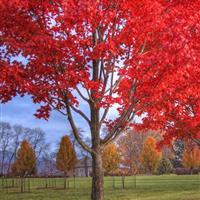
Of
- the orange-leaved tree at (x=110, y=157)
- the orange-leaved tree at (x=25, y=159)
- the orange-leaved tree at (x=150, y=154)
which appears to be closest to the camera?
the orange-leaved tree at (x=25, y=159)

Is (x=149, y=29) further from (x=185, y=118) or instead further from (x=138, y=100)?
(x=185, y=118)

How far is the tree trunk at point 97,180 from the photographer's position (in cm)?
1295

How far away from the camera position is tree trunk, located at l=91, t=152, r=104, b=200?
1295cm

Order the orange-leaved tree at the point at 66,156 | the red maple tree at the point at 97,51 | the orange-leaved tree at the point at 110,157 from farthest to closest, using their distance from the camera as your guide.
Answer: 1. the orange-leaved tree at the point at 110,157
2. the orange-leaved tree at the point at 66,156
3. the red maple tree at the point at 97,51

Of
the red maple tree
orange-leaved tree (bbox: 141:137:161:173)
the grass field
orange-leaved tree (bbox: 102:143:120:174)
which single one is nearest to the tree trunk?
the red maple tree

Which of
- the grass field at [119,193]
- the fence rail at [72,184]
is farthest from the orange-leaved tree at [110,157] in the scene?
the grass field at [119,193]

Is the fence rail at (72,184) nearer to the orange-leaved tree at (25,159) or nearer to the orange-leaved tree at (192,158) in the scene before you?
the orange-leaved tree at (25,159)

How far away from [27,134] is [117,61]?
360ft

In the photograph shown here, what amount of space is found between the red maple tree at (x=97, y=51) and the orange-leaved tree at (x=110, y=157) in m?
70.0

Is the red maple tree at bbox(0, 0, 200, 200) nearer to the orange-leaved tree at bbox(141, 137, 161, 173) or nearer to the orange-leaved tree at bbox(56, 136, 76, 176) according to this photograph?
the orange-leaved tree at bbox(56, 136, 76, 176)

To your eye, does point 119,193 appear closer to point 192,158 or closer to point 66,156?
point 66,156

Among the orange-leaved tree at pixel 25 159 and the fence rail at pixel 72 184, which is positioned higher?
the orange-leaved tree at pixel 25 159

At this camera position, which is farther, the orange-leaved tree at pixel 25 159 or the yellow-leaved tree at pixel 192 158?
the yellow-leaved tree at pixel 192 158

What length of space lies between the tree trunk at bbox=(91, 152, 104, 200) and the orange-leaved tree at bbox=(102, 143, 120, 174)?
229ft
